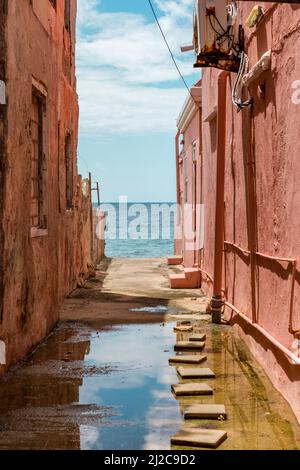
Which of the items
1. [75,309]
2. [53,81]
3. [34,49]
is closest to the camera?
[34,49]

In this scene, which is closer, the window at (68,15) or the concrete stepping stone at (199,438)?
the concrete stepping stone at (199,438)

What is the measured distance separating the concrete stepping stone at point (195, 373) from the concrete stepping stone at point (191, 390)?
453 millimetres

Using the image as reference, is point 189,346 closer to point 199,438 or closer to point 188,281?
point 199,438

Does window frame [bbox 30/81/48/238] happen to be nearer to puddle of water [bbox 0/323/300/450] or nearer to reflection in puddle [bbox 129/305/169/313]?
puddle of water [bbox 0/323/300/450]

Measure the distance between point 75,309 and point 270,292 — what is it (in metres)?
5.71

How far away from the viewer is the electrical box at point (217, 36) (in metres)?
9.38

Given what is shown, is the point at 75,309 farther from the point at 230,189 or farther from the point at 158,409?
the point at 158,409

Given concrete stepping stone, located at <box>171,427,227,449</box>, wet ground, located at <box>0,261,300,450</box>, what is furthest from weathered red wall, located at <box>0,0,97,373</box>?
concrete stepping stone, located at <box>171,427,227,449</box>

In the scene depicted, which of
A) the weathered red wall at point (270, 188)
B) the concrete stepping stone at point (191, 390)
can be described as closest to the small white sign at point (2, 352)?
the concrete stepping stone at point (191, 390)

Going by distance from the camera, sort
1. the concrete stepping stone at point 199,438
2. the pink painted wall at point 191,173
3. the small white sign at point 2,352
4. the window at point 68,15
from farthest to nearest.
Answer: the pink painted wall at point 191,173 < the window at point 68,15 < the small white sign at point 2,352 < the concrete stepping stone at point 199,438

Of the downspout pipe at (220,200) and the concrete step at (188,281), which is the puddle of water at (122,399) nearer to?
the downspout pipe at (220,200)
